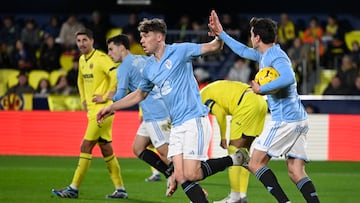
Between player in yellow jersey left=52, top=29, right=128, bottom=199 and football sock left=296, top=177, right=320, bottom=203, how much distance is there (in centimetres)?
306

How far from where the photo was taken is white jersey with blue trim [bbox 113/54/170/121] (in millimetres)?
11246

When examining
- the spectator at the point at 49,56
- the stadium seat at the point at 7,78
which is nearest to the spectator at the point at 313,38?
the spectator at the point at 49,56

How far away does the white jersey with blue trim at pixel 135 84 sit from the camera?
11246 mm

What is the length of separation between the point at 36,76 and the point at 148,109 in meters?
11.2

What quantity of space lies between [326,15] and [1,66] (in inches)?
339

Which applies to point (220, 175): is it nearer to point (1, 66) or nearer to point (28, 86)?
point (28, 86)

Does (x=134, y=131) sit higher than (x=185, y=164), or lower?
lower

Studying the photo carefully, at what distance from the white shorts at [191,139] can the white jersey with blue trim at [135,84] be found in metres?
1.95

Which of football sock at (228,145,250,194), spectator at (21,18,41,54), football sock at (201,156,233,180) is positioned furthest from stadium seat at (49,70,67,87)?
football sock at (201,156,233,180)

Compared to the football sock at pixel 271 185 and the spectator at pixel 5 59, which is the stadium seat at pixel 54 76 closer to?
the spectator at pixel 5 59

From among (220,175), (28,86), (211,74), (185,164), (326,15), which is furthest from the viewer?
(326,15)

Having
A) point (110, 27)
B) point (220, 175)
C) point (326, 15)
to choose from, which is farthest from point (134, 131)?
point (326, 15)

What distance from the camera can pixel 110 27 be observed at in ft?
79.4

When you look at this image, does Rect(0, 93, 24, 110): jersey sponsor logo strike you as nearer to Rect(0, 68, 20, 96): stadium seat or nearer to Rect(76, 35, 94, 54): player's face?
Rect(0, 68, 20, 96): stadium seat
